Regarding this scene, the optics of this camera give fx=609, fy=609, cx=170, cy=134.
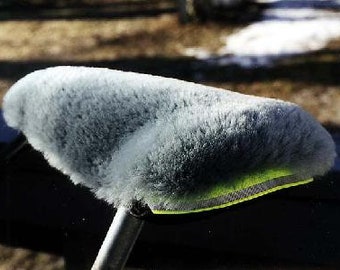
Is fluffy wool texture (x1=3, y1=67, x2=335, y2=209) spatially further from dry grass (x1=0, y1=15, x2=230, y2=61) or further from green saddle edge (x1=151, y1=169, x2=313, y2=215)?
dry grass (x1=0, y1=15, x2=230, y2=61)

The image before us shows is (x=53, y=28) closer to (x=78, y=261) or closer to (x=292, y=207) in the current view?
(x=78, y=261)

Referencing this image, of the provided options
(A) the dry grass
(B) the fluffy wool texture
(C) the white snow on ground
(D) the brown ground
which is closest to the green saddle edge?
(B) the fluffy wool texture

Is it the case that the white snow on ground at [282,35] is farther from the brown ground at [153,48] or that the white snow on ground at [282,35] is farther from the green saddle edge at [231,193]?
the green saddle edge at [231,193]

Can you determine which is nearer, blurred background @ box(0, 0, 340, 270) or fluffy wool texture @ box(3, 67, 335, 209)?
fluffy wool texture @ box(3, 67, 335, 209)

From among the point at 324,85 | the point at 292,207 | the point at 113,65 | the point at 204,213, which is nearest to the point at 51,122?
the point at 204,213

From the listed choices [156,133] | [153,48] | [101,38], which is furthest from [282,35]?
[156,133]

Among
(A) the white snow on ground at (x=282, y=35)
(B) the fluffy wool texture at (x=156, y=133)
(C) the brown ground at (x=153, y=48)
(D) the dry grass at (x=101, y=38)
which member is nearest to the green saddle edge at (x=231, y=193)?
(B) the fluffy wool texture at (x=156, y=133)

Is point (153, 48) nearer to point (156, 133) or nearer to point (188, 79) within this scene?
point (188, 79)
